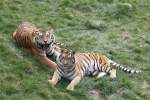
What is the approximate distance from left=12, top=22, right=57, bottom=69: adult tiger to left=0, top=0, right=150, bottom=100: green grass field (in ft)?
0.38

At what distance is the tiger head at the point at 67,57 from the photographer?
7727mm

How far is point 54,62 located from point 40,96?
3.74 feet

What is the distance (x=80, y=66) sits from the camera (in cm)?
817

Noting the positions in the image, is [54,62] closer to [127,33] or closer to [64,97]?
[64,97]

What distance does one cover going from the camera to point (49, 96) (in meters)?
7.55

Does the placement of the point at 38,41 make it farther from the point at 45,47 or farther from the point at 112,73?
the point at 112,73

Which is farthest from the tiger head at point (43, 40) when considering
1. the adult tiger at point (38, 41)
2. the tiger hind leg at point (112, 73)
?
the tiger hind leg at point (112, 73)

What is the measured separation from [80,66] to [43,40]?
848mm

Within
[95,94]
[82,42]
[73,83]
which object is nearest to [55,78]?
[73,83]

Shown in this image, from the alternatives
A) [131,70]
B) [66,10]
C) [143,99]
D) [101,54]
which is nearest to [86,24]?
[66,10]

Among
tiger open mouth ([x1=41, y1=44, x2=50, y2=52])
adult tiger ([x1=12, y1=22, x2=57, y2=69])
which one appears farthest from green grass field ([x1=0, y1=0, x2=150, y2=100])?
tiger open mouth ([x1=41, y1=44, x2=50, y2=52])

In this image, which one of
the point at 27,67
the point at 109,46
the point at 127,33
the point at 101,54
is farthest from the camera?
the point at 127,33

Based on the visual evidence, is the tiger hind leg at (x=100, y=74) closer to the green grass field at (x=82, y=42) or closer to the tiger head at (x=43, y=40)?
the green grass field at (x=82, y=42)

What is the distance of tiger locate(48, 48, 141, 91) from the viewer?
780cm
